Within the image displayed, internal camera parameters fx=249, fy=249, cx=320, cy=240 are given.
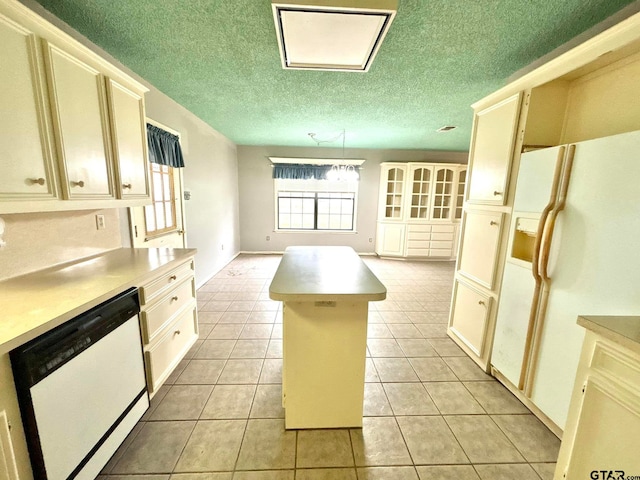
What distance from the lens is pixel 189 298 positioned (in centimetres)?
219

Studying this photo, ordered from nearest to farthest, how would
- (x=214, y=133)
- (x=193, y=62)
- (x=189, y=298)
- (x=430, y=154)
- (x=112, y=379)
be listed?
(x=112, y=379), (x=193, y=62), (x=189, y=298), (x=214, y=133), (x=430, y=154)

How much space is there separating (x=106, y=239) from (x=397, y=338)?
281 cm

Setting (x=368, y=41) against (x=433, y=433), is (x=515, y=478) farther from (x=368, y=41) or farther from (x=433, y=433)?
(x=368, y=41)

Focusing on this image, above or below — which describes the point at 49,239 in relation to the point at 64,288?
above

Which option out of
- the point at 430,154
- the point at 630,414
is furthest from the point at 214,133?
the point at 630,414

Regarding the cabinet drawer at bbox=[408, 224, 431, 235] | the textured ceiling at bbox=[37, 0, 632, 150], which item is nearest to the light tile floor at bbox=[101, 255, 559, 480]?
the textured ceiling at bbox=[37, 0, 632, 150]

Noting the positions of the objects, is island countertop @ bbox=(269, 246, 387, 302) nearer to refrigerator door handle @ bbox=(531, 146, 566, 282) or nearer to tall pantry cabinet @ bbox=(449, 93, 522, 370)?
refrigerator door handle @ bbox=(531, 146, 566, 282)

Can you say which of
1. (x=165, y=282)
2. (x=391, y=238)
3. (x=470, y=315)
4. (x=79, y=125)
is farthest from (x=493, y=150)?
(x=391, y=238)

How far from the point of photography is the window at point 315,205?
5.85m

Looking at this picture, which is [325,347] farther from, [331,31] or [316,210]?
[316,210]

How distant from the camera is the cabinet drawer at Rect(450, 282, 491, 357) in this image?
2.12 metres

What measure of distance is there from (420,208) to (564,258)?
4.40 meters

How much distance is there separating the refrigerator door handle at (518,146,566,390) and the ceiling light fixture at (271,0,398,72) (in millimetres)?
1276

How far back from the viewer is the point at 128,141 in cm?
181
